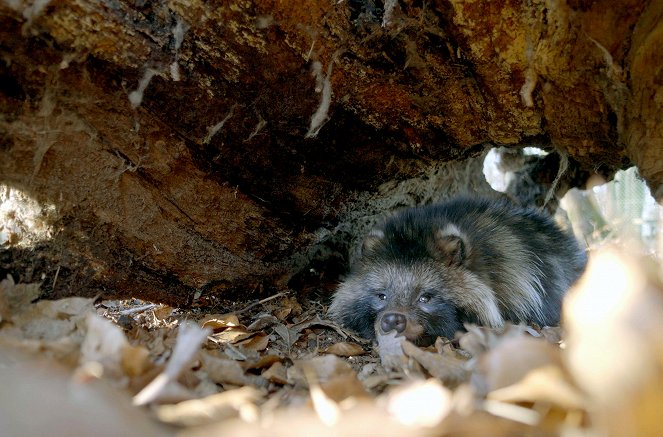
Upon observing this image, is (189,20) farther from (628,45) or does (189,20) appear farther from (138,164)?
(628,45)

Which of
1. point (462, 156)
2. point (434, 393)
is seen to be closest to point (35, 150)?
point (434, 393)

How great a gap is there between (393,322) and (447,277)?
74 cm

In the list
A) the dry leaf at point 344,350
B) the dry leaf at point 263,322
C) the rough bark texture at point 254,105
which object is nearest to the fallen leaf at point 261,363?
the dry leaf at point 344,350

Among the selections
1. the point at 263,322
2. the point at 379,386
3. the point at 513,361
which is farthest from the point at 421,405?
the point at 263,322

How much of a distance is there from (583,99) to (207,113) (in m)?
2.38

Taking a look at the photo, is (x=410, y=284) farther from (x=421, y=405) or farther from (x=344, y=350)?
(x=421, y=405)

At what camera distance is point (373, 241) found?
16.8 feet

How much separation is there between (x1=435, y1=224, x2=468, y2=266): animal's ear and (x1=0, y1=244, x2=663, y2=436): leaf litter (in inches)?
90.5

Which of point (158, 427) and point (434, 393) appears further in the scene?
point (434, 393)

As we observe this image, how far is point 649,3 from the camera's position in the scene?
299 centimetres

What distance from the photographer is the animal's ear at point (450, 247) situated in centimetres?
482

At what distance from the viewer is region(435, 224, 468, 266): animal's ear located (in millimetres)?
4824

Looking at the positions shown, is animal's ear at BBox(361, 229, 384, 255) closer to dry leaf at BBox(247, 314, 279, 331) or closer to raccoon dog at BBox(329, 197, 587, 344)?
raccoon dog at BBox(329, 197, 587, 344)

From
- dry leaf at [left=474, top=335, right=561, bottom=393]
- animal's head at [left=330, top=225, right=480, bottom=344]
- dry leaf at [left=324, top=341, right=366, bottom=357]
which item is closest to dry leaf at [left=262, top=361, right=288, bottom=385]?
dry leaf at [left=474, top=335, right=561, bottom=393]
